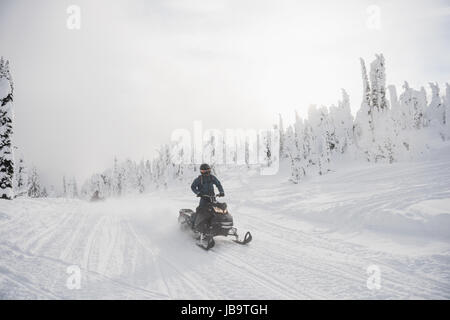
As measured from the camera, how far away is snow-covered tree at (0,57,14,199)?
23.7 meters

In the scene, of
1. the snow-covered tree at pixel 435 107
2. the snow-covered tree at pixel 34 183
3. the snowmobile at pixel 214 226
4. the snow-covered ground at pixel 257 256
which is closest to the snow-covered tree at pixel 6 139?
the snow-covered ground at pixel 257 256

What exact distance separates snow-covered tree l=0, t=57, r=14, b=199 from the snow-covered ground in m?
15.0

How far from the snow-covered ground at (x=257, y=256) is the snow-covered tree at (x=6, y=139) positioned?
49.3ft

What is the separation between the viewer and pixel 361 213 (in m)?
10.1

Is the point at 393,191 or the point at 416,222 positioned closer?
the point at 416,222

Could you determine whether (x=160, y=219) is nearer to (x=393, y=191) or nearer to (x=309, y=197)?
(x=309, y=197)

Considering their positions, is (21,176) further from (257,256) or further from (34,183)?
(257,256)

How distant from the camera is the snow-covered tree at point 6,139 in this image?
23703 mm

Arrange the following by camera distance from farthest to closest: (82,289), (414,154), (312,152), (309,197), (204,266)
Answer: (312,152) < (414,154) < (309,197) < (204,266) < (82,289)

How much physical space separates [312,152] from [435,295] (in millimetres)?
52477

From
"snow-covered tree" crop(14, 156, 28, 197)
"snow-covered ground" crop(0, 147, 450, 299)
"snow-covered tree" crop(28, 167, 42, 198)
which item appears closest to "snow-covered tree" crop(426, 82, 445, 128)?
"snow-covered ground" crop(0, 147, 450, 299)

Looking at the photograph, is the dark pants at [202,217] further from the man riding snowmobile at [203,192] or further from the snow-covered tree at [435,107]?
the snow-covered tree at [435,107]

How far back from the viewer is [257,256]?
269 inches

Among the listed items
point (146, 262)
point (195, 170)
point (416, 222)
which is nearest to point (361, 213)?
point (416, 222)
